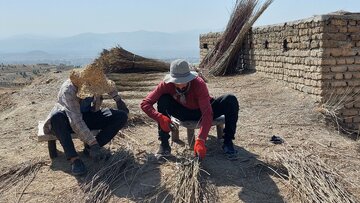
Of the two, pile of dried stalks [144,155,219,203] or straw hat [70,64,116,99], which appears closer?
pile of dried stalks [144,155,219,203]

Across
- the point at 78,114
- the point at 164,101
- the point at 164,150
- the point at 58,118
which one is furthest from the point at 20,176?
the point at 164,101

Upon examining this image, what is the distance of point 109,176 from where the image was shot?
140 inches

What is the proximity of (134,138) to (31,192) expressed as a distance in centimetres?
144

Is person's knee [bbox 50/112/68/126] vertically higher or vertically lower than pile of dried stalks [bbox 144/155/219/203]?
higher

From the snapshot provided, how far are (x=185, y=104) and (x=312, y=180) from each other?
125 cm

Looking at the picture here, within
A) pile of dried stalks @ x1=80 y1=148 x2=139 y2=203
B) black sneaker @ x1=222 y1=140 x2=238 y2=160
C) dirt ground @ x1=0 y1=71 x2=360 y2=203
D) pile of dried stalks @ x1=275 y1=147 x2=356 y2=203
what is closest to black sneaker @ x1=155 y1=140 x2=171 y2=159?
dirt ground @ x1=0 y1=71 x2=360 y2=203

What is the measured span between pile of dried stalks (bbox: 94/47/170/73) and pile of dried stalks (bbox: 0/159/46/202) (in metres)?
6.70

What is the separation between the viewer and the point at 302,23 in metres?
6.32

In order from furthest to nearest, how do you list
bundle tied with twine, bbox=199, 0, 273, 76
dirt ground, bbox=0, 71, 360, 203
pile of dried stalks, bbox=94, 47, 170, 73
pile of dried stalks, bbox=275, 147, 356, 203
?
pile of dried stalks, bbox=94, 47, 170, 73 → bundle tied with twine, bbox=199, 0, 273, 76 → dirt ground, bbox=0, 71, 360, 203 → pile of dried stalks, bbox=275, 147, 356, 203

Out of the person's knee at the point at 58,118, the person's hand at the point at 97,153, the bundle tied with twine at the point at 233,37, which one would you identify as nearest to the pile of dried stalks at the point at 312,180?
the person's hand at the point at 97,153

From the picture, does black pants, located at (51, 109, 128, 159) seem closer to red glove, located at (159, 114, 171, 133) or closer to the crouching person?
the crouching person

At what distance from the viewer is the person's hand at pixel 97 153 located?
3680 millimetres

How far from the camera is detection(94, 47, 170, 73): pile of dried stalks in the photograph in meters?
10.6

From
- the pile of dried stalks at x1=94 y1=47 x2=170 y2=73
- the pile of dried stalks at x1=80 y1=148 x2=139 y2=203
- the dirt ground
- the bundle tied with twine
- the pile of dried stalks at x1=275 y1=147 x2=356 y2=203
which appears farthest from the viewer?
the pile of dried stalks at x1=94 y1=47 x2=170 y2=73
